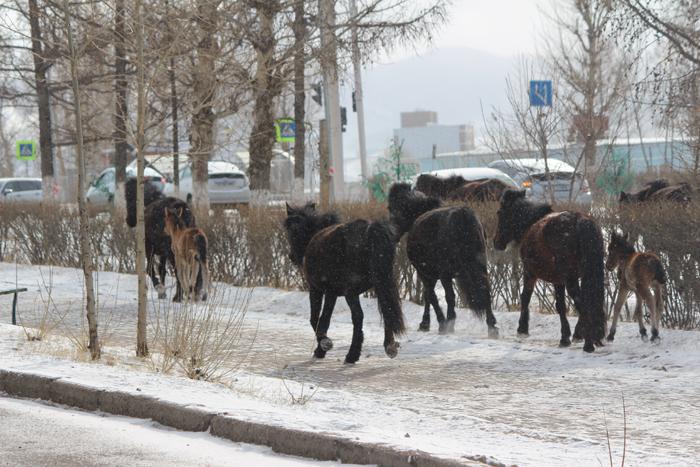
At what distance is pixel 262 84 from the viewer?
23.5 metres

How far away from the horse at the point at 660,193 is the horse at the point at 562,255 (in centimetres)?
283

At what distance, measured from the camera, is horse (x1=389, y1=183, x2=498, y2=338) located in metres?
12.5

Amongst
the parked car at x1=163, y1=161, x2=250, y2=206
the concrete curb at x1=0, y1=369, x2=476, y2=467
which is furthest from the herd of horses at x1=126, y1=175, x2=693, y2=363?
Answer: the parked car at x1=163, y1=161, x2=250, y2=206

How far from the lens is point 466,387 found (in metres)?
9.52

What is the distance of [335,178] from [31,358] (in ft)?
67.2

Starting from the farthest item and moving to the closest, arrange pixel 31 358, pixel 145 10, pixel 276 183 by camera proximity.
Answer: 1. pixel 276 183
2. pixel 145 10
3. pixel 31 358

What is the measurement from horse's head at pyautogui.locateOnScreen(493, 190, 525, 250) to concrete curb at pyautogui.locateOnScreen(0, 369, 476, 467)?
5970mm

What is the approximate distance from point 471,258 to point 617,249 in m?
1.62

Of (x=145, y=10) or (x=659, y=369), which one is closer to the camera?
(x=659, y=369)

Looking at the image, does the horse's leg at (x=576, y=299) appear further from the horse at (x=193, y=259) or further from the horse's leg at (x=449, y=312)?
the horse at (x=193, y=259)

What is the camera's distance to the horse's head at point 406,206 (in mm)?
13953

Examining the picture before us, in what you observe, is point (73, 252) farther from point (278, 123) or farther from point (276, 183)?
point (276, 183)

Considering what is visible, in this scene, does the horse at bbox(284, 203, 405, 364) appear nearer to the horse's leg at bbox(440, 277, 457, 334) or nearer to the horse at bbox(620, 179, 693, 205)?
the horse's leg at bbox(440, 277, 457, 334)

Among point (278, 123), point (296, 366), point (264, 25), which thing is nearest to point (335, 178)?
point (278, 123)
